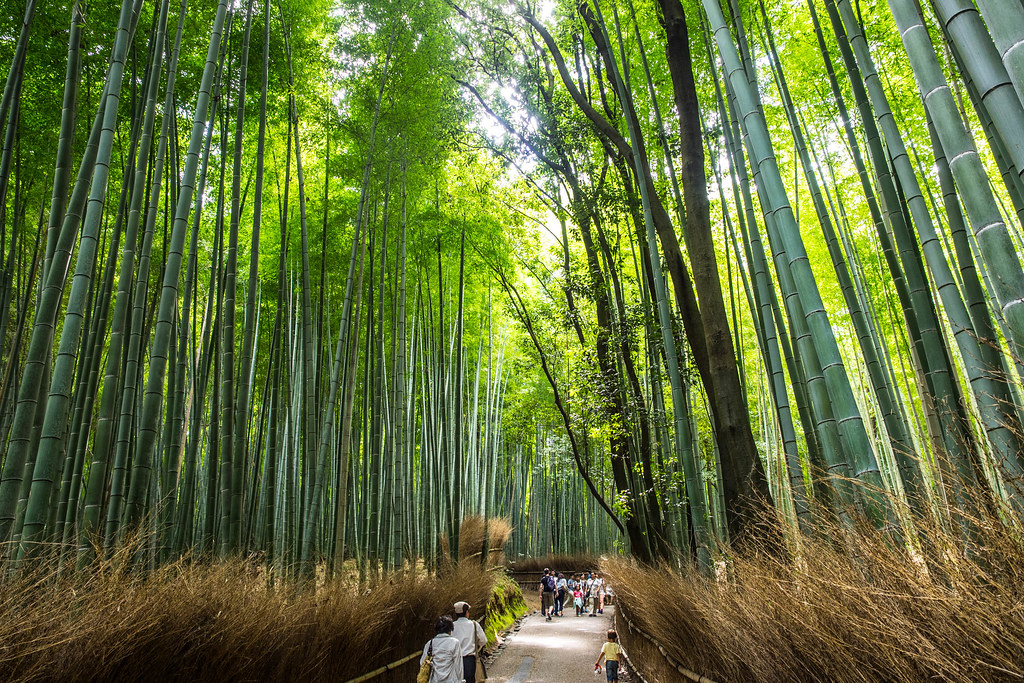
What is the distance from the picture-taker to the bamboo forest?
5.19 feet

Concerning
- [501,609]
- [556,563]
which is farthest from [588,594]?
[501,609]

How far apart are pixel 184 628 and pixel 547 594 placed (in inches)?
343

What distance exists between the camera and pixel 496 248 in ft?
24.7

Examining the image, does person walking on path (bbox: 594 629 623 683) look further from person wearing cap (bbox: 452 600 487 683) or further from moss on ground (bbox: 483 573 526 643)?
moss on ground (bbox: 483 573 526 643)

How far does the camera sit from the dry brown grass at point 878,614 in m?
1.14

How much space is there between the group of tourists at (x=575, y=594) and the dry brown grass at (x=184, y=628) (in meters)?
6.79

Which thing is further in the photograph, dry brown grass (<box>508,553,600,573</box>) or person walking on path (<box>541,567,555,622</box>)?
dry brown grass (<box>508,553,600,573</box>)

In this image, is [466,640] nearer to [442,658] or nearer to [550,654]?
[442,658]

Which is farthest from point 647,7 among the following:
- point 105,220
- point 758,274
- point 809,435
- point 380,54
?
point 105,220

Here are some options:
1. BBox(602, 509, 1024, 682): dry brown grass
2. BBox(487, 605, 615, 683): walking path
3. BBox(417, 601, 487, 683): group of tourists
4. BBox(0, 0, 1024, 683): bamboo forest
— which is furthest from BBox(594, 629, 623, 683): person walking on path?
BBox(602, 509, 1024, 682): dry brown grass

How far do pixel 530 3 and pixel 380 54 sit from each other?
4.96 feet

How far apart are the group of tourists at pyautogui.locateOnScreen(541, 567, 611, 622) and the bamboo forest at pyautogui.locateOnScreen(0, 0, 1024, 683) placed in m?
0.98

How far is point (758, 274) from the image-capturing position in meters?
3.12

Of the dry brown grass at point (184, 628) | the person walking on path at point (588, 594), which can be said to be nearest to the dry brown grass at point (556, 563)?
the person walking on path at point (588, 594)
